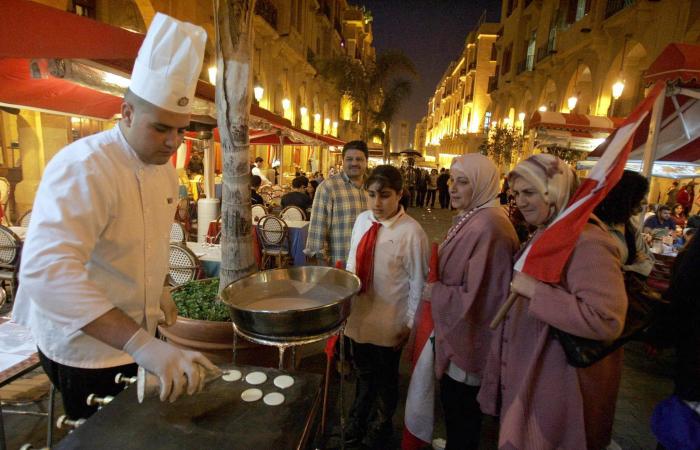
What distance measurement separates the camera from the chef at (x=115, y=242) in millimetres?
1142

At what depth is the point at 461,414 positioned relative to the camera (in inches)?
88.7

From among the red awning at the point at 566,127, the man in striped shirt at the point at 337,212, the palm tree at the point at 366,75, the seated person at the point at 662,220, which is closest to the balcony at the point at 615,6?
the red awning at the point at 566,127

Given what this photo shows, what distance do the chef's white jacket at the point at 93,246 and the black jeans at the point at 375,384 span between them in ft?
4.98

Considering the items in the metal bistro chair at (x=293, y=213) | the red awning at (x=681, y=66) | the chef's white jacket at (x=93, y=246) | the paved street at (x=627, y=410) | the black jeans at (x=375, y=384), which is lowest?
the paved street at (x=627, y=410)

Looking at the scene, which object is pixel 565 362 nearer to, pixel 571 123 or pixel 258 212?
pixel 258 212

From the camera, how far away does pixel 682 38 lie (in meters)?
9.85

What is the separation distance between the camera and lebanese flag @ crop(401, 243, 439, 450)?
94.0 inches

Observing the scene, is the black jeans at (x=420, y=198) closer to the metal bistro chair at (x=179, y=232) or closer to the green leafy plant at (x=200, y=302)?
the metal bistro chair at (x=179, y=232)

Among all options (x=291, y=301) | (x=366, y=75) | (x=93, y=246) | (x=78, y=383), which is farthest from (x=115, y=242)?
(x=366, y=75)

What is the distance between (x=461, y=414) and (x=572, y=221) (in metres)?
1.44

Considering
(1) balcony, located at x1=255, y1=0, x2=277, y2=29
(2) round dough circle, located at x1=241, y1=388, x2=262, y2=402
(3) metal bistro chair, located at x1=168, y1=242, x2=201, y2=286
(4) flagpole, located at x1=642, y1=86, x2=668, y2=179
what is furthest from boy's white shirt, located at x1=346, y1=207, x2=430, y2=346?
(1) balcony, located at x1=255, y1=0, x2=277, y2=29

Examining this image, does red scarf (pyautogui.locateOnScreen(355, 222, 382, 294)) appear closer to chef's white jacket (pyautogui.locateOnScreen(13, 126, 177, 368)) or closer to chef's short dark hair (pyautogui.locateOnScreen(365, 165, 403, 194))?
chef's short dark hair (pyautogui.locateOnScreen(365, 165, 403, 194))

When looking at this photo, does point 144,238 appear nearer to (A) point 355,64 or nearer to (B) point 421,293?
(B) point 421,293

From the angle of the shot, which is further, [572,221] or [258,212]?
[258,212]
